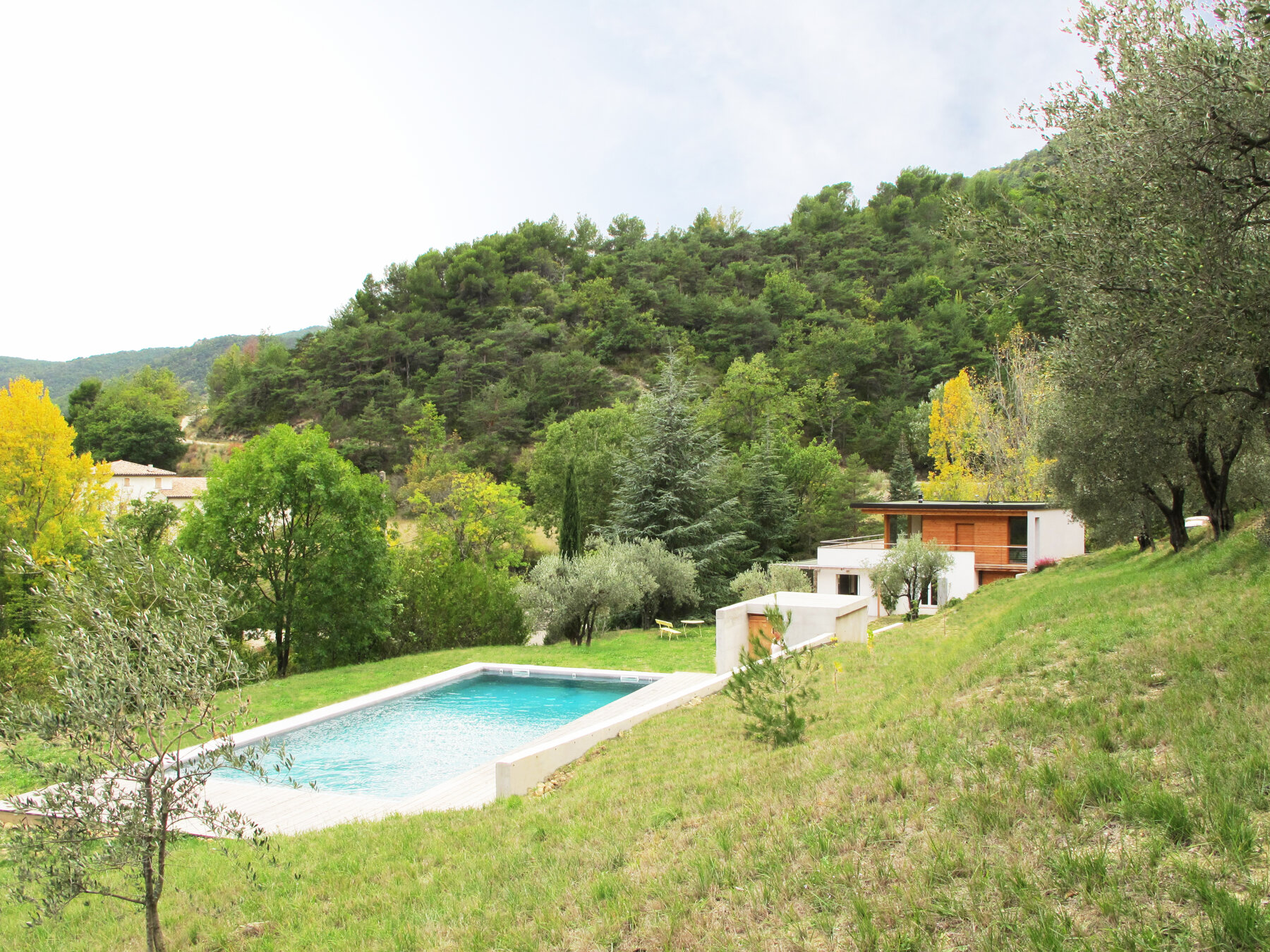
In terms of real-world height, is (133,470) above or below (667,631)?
above

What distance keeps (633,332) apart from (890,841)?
57.0 m

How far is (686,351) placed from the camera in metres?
56.4

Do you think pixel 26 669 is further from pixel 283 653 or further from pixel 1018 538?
pixel 1018 538

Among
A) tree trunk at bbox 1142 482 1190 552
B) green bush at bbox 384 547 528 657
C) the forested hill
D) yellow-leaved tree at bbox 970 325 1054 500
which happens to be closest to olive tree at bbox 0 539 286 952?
tree trunk at bbox 1142 482 1190 552

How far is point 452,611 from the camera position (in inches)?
875

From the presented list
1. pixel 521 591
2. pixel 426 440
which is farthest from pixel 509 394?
pixel 521 591

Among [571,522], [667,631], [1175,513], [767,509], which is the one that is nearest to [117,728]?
[1175,513]

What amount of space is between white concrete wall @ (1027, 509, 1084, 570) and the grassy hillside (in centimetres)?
2255

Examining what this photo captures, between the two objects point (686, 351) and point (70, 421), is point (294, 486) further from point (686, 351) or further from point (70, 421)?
point (70, 421)

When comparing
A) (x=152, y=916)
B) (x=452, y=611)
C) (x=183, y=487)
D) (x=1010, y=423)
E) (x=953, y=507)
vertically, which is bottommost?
(x=452, y=611)

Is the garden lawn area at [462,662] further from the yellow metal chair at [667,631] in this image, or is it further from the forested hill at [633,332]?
the forested hill at [633,332]

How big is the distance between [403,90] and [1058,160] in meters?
15.5

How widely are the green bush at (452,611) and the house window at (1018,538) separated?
19.9m

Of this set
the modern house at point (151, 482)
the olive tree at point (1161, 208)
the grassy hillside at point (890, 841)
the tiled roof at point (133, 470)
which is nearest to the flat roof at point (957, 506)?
the grassy hillside at point (890, 841)
